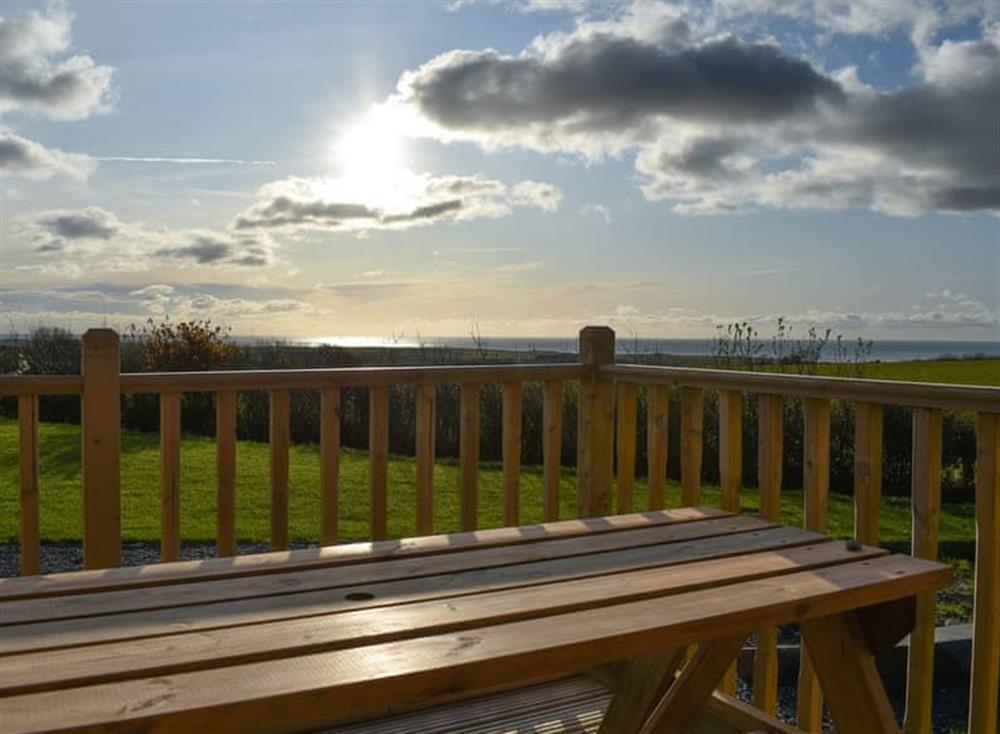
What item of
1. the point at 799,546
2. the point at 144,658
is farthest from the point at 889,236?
the point at 144,658

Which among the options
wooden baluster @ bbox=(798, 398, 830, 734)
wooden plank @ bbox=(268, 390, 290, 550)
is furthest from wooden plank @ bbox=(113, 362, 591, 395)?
wooden baluster @ bbox=(798, 398, 830, 734)

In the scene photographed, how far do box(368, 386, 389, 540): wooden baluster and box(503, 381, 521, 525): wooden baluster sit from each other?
22.2 inches

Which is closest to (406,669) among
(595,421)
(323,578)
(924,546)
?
(323,578)

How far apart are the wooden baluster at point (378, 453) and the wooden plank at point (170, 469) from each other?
0.74 m

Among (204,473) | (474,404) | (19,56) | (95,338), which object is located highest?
(19,56)

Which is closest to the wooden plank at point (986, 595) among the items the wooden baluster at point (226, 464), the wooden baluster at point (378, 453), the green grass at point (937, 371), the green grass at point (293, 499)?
the wooden baluster at point (378, 453)

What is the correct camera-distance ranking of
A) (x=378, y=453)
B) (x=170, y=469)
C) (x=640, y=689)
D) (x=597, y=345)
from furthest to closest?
(x=597, y=345)
(x=378, y=453)
(x=170, y=469)
(x=640, y=689)

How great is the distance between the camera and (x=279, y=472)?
11.5 ft

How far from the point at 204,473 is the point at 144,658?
666 cm

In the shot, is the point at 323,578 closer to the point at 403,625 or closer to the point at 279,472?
the point at 403,625

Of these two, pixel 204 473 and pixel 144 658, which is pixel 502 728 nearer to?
pixel 144 658

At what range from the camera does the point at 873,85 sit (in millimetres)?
6996

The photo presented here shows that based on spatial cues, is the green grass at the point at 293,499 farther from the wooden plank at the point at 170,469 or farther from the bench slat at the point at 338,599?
the bench slat at the point at 338,599

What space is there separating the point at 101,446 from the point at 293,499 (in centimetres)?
418
